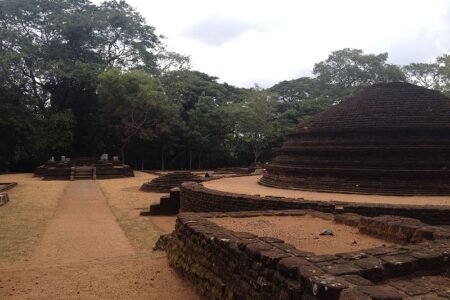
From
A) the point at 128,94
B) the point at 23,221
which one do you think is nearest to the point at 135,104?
the point at 128,94

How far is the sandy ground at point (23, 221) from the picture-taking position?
27.2 ft

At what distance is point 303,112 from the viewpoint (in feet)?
127

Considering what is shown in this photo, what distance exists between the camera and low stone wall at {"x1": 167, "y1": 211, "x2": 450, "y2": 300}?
353 centimetres

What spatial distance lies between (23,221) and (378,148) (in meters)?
10.8

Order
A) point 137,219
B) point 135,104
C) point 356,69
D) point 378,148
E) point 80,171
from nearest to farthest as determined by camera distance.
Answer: point 137,219 < point 378,148 < point 80,171 < point 135,104 < point 356,69

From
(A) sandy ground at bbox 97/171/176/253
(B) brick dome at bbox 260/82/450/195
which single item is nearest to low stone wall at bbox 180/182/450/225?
(A) sandy ground at bbox 97/171/176/253

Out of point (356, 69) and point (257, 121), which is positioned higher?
point (356, 69)

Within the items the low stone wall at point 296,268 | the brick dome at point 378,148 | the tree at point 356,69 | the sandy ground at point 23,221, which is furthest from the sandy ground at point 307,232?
the tree at point 356,69

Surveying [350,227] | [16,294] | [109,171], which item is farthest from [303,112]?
[16,294]

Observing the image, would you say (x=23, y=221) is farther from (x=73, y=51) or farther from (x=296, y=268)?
(x=73, y=51)

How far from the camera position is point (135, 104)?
102ft

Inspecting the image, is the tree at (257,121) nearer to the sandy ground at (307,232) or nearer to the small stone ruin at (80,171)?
the small stone ruin at (80,171)

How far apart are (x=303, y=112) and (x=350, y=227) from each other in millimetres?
32217

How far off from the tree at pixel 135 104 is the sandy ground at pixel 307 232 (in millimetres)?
24059
